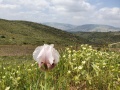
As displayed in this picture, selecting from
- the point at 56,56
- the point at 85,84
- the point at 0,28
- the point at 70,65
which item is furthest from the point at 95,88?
the point at 0,28

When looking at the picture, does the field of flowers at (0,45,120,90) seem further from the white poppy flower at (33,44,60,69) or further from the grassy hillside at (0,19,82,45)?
the grassy hillside at (0,19,82,45)

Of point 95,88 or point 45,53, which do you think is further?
point 95,88

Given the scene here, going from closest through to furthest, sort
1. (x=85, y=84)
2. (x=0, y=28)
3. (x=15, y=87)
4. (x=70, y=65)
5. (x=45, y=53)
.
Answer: (x=45, y=53) < (x=15, y=87) < (x=85, y=84) < (x=70, y=65) < (x=0, y=28)

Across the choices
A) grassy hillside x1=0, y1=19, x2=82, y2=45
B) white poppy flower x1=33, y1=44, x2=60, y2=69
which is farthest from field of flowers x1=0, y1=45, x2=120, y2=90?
grassy hillside x1=0, y1=19, x2=82, y2=45

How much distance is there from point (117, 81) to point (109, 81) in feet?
0.60

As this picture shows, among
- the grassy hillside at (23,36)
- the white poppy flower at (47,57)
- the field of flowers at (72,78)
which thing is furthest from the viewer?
the grassy hillside at (23,36)

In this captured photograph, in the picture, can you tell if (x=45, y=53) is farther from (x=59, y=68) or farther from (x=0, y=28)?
(x=0, y=28)

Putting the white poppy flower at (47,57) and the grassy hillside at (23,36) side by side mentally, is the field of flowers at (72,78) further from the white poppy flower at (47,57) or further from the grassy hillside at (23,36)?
the grassy hillside at (23,36)

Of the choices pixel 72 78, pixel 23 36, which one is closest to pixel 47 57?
pixel 72 78

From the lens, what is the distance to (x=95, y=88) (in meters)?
6.15

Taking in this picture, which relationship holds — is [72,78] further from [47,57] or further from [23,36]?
[23,36]

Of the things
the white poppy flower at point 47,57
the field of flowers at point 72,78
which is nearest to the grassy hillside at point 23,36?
the field of flowers at point 72,78

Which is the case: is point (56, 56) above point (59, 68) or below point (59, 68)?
above

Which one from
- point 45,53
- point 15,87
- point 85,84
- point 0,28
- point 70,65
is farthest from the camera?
point 0,28
